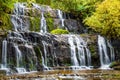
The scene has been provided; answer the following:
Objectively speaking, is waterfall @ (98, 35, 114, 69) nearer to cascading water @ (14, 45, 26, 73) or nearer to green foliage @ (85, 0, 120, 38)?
green foliage @ (85, 0, 120, 38)

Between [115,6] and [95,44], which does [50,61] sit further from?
[115,6]

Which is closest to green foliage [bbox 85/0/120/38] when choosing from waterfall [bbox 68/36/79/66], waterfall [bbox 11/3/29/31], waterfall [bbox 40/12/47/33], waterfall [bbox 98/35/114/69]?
waterfall [bbox 98/35/114/69]

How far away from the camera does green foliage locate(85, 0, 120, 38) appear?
33.4 metres

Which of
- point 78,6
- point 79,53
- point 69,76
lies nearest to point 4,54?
point 79,53

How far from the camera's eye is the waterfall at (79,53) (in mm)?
30828

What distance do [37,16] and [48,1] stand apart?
8.33 m

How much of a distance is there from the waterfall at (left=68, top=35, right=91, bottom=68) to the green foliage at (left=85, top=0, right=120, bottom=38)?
11.2 ft

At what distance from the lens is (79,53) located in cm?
3145

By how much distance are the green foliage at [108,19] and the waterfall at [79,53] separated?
11.2ft

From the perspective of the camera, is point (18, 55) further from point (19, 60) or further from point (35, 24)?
point (35, 24)

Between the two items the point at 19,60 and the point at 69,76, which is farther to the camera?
the point at 19,60

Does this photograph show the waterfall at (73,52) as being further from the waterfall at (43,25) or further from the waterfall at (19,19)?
the waterfall at (43,25)

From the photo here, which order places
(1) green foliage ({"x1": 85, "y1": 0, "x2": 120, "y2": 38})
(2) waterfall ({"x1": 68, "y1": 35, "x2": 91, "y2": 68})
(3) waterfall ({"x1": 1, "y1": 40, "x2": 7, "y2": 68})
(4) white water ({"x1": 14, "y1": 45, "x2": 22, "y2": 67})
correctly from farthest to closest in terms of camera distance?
(1) green foliage ({"x1": 85, "y1": 0, "x2": 120, "y2": 38}), (2) waterfall ({"x1": 68, "y1": 35, "x2": 91, "y2": 68}), (4) white water ({"x1": 14, "y1": 45, "x2": 22, "y2": 67}), (3) waterfall ({"x1": 1, "y1": 40, "x2": 7, "y2": 68})

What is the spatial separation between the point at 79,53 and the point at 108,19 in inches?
212
